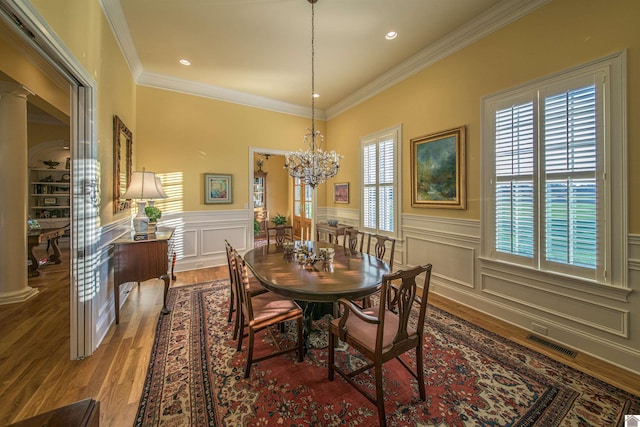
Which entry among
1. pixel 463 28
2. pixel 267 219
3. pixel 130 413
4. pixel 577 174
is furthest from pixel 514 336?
pixel 267 219

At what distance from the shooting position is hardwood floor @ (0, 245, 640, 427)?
5.59 feet

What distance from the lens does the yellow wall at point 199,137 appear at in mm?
4340

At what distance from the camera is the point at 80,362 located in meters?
2.11

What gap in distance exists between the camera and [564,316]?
7.76 feet

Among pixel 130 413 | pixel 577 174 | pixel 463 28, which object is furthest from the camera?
pixel 463 28

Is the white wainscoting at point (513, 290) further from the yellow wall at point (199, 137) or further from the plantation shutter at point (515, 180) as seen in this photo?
the yellow wall at point (199, 137)

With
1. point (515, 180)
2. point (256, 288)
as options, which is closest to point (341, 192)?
point (515, 180)

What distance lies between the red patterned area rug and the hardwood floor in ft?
0.44

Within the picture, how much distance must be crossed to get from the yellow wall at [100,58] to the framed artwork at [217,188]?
5.09ft

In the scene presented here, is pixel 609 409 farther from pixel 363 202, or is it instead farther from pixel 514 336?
pixel 363 202

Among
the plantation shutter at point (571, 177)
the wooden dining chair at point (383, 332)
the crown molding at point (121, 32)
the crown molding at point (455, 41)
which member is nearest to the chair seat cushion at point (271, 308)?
the wooden dining chair at point (383, 332)

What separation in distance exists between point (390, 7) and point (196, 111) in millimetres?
3585

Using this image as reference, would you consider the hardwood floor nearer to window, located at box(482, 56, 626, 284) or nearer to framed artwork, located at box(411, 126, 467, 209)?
window, located at box(482, 56, 626, 284)

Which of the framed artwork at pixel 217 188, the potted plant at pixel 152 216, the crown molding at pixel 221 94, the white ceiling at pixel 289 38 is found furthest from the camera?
the framed artwork at pixel 217 188
